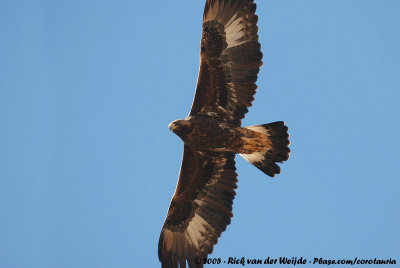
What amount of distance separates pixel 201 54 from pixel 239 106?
121cm

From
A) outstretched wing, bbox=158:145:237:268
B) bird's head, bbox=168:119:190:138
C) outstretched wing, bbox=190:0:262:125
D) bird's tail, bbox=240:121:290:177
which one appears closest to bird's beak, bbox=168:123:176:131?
bird's head, bbox=168:119:190:138

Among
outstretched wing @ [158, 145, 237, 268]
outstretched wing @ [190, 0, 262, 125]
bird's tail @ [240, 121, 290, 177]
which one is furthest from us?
outstretched wing @ [158, 145, 237, 268]

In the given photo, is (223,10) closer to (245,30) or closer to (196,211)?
(245,30)

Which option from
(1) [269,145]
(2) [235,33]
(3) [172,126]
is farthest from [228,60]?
(1) [269,145]

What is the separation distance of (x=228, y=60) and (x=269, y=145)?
1.80 metres

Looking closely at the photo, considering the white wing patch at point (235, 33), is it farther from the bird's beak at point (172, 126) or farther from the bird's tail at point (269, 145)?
the bird's beak at point (172, 126)

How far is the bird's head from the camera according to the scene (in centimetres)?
970

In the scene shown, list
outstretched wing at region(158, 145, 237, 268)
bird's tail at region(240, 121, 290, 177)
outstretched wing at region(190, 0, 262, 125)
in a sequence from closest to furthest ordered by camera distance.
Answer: outstretched wing at region(190, 0, 262, 125)
bird's tail at region(240, 121, 290, 177)
outstretched wing at region(158, 145, 237, 268)

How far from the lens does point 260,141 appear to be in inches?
396

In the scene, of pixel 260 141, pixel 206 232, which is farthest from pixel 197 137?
pixel 206 232

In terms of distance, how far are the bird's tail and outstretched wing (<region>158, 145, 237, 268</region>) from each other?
530 millimetres

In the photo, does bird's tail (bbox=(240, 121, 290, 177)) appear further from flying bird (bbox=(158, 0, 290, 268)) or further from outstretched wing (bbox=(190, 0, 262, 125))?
outstretched wing (bbox=(190, 0, 262, 125))

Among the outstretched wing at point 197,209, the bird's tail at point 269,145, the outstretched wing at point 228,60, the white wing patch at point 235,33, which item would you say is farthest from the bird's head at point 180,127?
the white wing patch at point 235,33

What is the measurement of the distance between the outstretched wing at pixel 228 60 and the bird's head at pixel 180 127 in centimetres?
42
